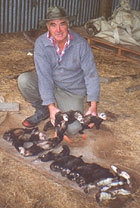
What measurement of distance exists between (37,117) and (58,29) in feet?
5.23

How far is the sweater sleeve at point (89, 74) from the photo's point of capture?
479 centimetres

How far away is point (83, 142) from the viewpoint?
16.3 ft

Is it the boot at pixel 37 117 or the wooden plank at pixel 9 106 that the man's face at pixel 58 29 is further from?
the wooden plank at pixel 9 106

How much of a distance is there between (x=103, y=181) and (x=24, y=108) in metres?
2.62

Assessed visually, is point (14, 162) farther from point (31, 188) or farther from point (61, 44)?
point (61, 44)

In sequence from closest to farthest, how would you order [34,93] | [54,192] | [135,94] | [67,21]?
[54,192] < [67,21] < [34,93] < [135,94]

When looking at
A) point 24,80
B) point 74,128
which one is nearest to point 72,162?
point 74,128

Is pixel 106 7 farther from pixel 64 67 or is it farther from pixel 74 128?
pixel 74 128

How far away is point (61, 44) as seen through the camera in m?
4.78

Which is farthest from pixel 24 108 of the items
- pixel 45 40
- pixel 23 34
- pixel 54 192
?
pixel 23 34

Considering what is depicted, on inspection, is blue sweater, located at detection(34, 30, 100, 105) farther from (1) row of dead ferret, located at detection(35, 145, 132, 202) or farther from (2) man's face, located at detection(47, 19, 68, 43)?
(1) row of dead ferret, located at detection(35, 145, 132, 202)

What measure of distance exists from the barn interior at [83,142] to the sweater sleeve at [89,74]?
763 millimetres

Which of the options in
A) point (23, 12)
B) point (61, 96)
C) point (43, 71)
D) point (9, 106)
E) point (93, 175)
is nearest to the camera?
point (93, 175)

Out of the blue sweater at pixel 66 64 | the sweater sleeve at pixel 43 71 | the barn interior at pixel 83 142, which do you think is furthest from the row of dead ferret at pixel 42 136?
the sweater sleeve at pixel 43 71
